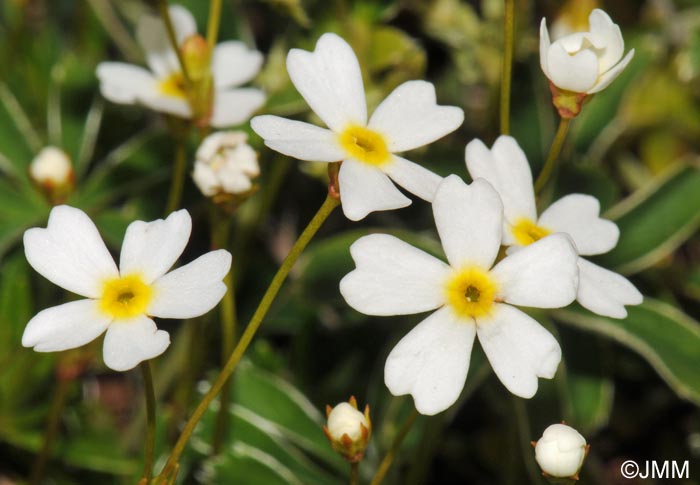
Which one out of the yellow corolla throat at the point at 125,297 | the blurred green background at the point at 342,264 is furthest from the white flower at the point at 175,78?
the yellow corolla throat at the point at 125,297

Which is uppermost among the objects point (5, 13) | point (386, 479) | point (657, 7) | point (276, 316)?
point (5, 13)

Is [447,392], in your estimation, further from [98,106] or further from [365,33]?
[98,106]

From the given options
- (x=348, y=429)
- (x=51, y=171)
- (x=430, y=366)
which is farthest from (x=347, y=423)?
(x=51, y=171)

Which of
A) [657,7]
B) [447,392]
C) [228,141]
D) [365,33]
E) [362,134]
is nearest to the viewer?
[447,392]

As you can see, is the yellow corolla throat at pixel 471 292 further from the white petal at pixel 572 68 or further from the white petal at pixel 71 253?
the white petal at pixel 71 253

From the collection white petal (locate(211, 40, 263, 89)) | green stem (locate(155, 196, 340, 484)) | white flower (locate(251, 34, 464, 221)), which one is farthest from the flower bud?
white petal (locate(211, 40, 263, 89))

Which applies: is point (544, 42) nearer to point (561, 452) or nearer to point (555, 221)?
point (555, 221)

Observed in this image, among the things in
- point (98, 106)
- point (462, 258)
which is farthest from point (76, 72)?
point (462, 258)
